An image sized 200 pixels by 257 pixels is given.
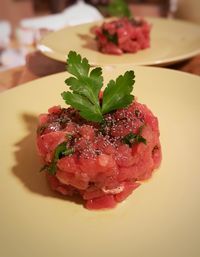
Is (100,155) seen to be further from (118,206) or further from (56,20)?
(56,20)

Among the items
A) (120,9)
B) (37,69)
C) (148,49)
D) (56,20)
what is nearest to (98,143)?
(37,69)

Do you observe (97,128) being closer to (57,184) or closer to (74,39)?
(57,184)

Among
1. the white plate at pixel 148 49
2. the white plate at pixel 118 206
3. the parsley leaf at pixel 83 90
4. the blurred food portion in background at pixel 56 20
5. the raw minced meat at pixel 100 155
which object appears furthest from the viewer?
the blurred food portion in background at pixel 56 20

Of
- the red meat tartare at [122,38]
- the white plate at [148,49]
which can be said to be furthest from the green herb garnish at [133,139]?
the red meat tartare at [122,38]

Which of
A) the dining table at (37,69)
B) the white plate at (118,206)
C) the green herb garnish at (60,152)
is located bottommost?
the dining table at (37,69)

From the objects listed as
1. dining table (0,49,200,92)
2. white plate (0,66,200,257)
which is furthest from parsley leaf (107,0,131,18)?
white plate (0,66,200,257)

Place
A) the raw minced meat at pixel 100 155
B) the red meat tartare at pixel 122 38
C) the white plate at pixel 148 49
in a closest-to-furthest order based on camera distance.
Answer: the raw minced meat at pixel 100 155 < the white plate at pixel 148 49 < the red meat tartare at pixel 122 38

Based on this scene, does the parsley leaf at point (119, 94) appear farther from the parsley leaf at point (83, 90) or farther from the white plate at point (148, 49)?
the white plate at point (148, 49)

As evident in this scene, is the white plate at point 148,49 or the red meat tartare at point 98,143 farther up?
the red meat tartare at point 98,143
